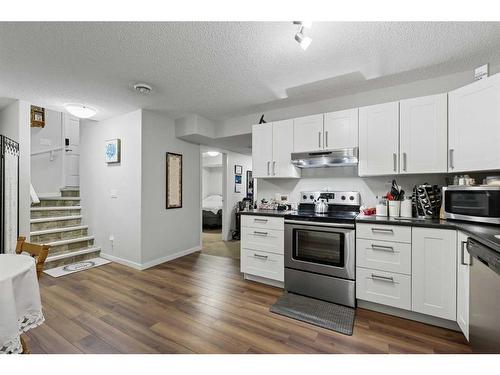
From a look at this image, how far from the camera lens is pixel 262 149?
126 inches

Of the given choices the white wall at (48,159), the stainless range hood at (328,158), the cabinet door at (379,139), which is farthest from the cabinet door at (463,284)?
the white wall at (48,159)

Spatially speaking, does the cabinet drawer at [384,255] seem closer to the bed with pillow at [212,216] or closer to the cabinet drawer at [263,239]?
the cabinet drawer at [263,239]

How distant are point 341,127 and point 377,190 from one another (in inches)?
34.5

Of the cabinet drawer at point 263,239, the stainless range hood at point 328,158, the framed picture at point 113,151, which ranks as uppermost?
the framed picture at point 113,151

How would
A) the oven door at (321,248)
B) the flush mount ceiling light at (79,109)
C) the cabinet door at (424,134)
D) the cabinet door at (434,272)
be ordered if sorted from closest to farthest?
1. the cabinet door at (434,272)
2. the cabinet door at (424,134)
3. the oven door at (321,248)
4. the flush mount ceiling light at (79,109)

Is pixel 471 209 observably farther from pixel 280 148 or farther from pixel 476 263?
pixel 280 148

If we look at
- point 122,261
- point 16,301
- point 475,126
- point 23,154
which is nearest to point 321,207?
point 475,126

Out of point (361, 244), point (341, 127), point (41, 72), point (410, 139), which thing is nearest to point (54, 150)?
point (41, 72)

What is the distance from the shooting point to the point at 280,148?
10.0 feet

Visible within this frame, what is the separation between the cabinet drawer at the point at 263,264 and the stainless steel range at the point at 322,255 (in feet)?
0.34

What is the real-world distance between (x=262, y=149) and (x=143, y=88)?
64.5 inches

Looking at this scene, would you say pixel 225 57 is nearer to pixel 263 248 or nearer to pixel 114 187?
pixel 263 248

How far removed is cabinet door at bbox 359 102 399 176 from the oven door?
75 cm

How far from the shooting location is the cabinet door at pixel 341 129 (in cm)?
257
